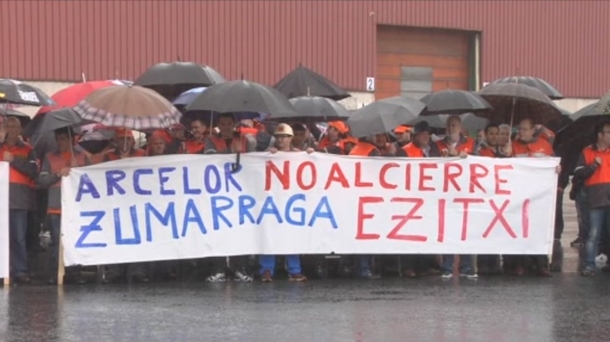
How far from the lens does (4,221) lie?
10.8 metres

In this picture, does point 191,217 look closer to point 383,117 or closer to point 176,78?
point 383,117

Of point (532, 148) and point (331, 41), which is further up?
point (331, 41)

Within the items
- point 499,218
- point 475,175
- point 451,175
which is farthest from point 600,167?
point 451,175

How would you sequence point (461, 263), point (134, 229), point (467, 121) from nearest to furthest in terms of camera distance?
1. point (134, 229)
2. point (461, 263)
3. point (467, 121)

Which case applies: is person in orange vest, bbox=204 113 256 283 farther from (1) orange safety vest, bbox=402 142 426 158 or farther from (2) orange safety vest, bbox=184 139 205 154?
(1) orange safety vest, bbox=402 142 426 158

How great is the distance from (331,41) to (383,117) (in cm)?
1439

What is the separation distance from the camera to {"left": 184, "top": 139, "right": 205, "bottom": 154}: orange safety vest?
11557mm

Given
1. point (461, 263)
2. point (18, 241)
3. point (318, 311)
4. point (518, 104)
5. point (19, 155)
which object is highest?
point (518, 104)

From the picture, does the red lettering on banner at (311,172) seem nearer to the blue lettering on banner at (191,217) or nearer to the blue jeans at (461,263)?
the blue lettering on banner at (191,217)

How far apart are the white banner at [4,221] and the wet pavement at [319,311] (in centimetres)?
29

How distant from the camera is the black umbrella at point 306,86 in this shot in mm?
14570

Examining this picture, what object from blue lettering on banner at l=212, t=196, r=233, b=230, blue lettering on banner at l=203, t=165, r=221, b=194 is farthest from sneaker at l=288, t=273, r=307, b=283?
blue lettering on banner at l=203, t=165, r=221, b=194

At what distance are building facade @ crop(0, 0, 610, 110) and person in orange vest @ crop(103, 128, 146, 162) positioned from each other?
35.0 feet

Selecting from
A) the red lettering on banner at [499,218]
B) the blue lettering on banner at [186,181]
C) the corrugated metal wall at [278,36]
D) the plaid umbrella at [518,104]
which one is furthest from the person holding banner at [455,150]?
the corrugated metal wall at [278,36]
